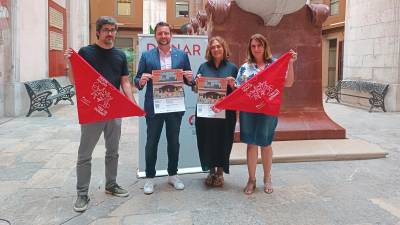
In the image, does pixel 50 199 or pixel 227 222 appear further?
pixel 50 199

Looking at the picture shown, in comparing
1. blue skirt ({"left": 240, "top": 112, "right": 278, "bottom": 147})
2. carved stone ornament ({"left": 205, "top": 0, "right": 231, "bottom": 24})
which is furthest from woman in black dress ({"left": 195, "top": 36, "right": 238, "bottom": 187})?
carved stone ornament ({"left": 205, "top": 0, "right": 231, "bottom": 24})

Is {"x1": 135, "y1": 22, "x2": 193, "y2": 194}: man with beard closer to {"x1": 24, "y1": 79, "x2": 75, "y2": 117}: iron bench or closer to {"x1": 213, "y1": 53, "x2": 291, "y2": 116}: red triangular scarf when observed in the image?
{"x1": 213, "y1": 53, "x2": 291, "y2": 116}: red triangular scarf

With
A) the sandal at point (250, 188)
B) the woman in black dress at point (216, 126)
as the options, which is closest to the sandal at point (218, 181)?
the woman in black dress at point (216, 126)

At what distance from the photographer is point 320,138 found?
6.92 metres

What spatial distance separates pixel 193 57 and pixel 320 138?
2890 mm

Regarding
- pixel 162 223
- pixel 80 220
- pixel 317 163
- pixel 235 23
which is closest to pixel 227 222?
pixel 162 223

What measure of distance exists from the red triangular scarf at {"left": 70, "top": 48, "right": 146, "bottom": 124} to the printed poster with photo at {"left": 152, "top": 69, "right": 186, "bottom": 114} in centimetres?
37

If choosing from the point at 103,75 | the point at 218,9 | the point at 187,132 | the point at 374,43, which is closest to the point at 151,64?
the point at 103,75

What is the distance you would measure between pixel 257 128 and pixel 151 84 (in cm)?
115

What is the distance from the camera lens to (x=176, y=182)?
15.5ft

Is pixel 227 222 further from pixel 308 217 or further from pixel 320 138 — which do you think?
pixel 320 138

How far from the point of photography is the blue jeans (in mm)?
4496

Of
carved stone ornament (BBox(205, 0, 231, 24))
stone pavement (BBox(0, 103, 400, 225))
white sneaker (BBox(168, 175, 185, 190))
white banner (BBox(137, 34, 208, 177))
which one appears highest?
carved stone ornament (BBox(205, 0, 231, 24))

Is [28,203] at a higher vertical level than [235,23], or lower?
lower
